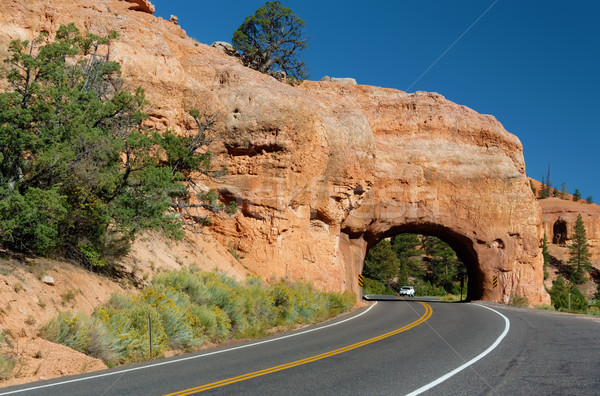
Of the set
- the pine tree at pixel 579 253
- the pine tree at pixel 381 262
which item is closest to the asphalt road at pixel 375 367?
the pine tree at pixel 381 262

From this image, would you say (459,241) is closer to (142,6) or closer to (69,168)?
(142,6)

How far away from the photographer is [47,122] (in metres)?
13.6

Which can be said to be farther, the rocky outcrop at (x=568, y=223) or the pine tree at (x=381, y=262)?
the rocky outcrop at (x=568, y=223)

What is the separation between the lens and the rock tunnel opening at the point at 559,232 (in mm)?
91100

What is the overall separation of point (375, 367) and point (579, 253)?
82.9 metres

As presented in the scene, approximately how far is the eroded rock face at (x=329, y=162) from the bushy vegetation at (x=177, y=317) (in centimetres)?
702

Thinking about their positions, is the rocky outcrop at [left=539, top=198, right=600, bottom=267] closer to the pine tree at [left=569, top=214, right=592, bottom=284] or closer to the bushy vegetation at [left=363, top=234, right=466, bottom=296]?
the pine tree at [left=569, top=214, right=592, bottom=284]

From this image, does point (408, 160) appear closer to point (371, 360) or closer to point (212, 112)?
point (212, 112)

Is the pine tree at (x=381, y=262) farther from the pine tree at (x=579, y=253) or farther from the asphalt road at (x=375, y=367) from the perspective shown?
the asphalt road at (x=375, y=367)

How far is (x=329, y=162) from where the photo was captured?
29.6m

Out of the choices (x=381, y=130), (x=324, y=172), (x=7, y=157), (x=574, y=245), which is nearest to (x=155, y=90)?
(x=324, y=172)

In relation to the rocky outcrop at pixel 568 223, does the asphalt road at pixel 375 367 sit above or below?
below

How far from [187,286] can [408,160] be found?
22342 mm

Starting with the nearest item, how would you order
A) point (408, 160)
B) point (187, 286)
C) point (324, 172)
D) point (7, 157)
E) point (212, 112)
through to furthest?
point (7, 157), point (187, 286), point (212, 112), point (324, 172), point (408, 160)
